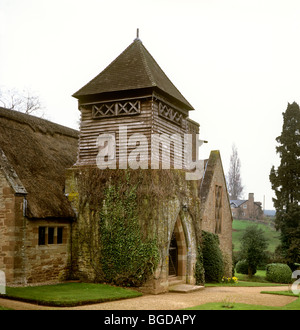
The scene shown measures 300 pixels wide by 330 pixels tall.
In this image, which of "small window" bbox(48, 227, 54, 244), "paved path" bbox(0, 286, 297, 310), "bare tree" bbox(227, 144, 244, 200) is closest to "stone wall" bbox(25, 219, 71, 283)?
"small window" bbox(48, 227, 54, 244)

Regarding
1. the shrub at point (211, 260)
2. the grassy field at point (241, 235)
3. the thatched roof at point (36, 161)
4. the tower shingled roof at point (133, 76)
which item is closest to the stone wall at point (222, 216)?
the shrub at point (211, 260)

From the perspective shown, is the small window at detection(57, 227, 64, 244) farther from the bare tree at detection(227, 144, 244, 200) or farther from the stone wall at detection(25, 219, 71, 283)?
the bare tree at detection(227, 144, 244, 200)

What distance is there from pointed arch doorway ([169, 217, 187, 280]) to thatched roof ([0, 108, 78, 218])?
4.89 metres

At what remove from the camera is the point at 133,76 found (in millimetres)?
18297

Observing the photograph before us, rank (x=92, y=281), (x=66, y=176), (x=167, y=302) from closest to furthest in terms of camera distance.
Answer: (x=167, y=302)
(x=92, y=281)
(x=66, y=176)

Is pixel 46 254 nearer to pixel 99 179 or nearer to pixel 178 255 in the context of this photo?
pixel 99 179

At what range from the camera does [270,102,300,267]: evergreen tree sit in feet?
112

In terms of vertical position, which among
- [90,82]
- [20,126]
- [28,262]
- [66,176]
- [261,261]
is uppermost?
[90,82]

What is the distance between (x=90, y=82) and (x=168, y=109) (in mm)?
3988

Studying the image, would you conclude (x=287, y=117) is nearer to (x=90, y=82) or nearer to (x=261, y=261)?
(x=261, y=261)

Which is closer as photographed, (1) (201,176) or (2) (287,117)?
(1) (201,176)

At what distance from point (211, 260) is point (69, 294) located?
11.5 metres

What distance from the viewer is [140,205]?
16.2 m
